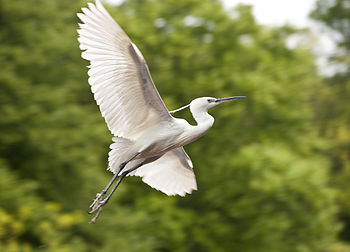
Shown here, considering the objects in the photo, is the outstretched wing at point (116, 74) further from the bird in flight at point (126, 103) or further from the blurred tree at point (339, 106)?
the blurred tree at point (339, 106)

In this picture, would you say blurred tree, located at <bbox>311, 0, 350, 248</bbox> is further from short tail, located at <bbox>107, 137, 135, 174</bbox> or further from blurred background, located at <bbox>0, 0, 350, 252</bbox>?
short tail, located at <bbox>107, 137, 135, 174</bbox>

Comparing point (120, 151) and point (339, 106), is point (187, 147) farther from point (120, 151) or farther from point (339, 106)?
point (339, 106)

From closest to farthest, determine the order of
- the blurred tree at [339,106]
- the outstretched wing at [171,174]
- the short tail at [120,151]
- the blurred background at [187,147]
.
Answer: the short tail at [120,151]
the outstretched wing at [171,174]
the blurred background at [187,147]
the blurred tree at [339,106]

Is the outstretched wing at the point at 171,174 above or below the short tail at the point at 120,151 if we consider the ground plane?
above

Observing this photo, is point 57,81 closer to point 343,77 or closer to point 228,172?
point 228,172

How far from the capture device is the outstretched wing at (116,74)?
21.9 feet

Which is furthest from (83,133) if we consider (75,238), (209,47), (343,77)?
(343,77)

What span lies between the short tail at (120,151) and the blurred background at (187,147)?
6446mm

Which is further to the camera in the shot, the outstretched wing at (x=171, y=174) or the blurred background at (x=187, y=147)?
the blurred background at (x=187, y=147)

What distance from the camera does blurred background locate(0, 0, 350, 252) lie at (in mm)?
15133

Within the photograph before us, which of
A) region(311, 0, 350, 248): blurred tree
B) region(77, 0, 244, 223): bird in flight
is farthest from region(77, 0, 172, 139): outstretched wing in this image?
region(311, 0, 350, 248): blurred tree

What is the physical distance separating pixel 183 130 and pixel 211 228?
1180 cm

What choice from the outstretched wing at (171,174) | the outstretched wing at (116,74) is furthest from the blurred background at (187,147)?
the outstretched wing at (116,74)

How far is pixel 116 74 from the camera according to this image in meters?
6.89
